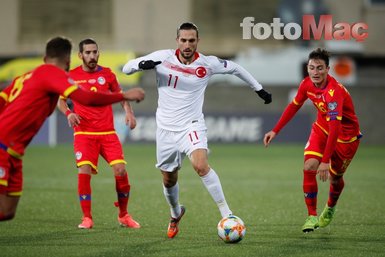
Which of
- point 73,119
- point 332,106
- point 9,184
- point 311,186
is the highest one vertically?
point 332,106

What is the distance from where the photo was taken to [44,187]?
48.1ft

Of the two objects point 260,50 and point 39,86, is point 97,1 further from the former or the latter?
point 39,86

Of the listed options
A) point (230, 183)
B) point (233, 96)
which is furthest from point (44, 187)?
point (233, 96)

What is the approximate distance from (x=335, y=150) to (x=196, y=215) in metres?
2.21

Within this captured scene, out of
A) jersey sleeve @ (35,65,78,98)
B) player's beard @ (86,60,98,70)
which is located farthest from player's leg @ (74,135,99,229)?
jersey sleeve @ (35,65,78,98)

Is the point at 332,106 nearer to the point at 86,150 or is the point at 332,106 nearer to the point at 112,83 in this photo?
the point at 112,83

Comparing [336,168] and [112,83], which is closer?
[336,168]

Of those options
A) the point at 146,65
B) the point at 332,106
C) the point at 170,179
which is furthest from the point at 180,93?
the point at 332,106

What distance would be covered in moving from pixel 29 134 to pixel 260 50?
24.1m

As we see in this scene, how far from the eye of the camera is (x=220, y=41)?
3291 centimetres

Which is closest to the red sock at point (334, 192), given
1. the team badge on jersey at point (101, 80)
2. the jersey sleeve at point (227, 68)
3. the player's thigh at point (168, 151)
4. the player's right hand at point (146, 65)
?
the jersey sleeve at point (227, 68)

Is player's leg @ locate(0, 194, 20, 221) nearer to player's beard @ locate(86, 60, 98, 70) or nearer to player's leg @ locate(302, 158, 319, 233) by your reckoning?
player's beard @ locate(86, 60, 98, 70)

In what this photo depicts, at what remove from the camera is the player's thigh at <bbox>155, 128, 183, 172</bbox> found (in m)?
9.18

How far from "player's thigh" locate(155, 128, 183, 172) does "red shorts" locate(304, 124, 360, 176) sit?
59.9 inches
